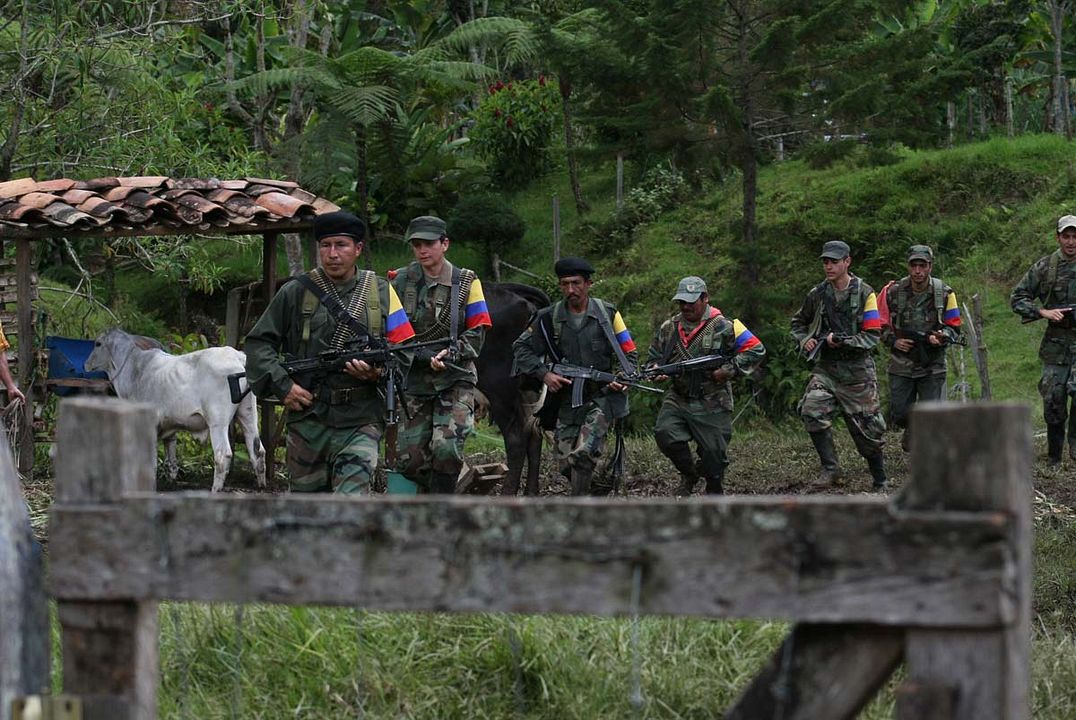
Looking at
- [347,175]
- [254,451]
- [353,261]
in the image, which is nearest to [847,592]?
[353,261]

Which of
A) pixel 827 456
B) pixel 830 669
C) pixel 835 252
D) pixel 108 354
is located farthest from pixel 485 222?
pixel 830 669

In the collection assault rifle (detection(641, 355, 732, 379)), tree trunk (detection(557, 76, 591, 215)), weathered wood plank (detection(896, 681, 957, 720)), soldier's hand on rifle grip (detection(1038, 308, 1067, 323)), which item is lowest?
assault rifle (detection(641, 355, 732, 379))

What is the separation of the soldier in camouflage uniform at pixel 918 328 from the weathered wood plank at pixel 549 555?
10516 millimetres

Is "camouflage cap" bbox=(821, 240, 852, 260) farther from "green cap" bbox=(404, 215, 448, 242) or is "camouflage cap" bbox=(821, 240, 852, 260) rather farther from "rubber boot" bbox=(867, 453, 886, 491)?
"green cap" bbox=(404, 215, 448, 242)

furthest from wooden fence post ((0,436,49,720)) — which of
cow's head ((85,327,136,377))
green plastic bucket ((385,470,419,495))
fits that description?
cow's head ((85,327,136,377))

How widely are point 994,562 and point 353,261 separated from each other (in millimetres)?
5549

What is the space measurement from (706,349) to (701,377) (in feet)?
0.75

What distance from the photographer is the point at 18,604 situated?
2.89 meters

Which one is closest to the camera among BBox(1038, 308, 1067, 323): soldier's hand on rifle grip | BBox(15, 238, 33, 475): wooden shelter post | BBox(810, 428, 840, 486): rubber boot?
BBox(810, 428, 840, 486): rubber boot

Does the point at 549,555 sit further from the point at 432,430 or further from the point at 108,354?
the point at 108,354

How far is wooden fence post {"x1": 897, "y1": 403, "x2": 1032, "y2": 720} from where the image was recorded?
2.46 metres

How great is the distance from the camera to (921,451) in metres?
2.52

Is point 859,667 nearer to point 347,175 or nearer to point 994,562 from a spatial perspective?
point 994,562

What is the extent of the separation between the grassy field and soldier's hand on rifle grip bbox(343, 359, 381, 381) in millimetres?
2410
